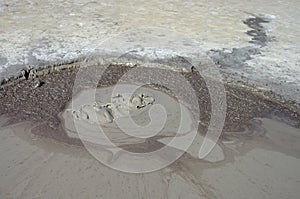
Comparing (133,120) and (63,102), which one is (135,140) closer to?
(133,120)

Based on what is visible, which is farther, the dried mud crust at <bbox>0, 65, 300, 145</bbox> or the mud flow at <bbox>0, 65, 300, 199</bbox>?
the dried mud crust at <bbox>0, 65, 300, 145</bbox>

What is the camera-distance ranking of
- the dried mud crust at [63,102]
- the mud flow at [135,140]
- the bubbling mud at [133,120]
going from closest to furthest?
the mud flow at [135,140] < the bubbling mud at [133,120] < the dried mud crust at [63,102]

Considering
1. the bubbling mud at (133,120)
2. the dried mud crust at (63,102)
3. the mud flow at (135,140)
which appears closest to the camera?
the mud flow at (135,140)

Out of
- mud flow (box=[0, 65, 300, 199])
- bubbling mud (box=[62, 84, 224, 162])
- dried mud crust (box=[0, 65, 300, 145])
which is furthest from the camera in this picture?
dried mud crust (box=[0, 65, 300, 145])

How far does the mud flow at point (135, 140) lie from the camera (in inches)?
94.7

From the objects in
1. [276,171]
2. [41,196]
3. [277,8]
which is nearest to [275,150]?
[276,171]

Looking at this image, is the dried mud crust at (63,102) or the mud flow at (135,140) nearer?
the mud flow at (135,140)

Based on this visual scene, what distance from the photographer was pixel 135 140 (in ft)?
9.12

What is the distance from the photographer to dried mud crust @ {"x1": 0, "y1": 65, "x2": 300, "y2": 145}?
292 centimetres

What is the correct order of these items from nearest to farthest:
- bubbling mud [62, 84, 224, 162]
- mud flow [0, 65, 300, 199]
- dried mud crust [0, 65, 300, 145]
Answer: mud flow [0, 65, 300, 199], bubbling mud [62, 84, 224, 162], dried mud crust [0, 65, 300, 145]

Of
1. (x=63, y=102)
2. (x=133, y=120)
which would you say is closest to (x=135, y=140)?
(x=133, y=120)

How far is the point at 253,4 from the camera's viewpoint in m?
5.27

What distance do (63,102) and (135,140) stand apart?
Answer: 2.39 ft

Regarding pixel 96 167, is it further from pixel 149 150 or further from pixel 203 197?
pixel 203 197
